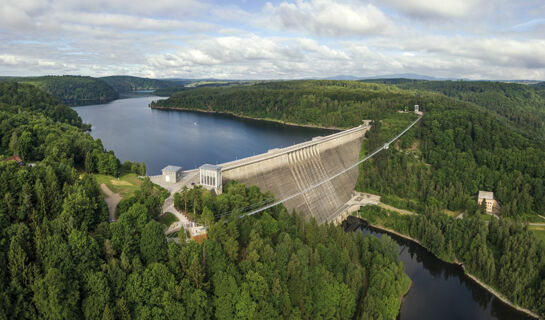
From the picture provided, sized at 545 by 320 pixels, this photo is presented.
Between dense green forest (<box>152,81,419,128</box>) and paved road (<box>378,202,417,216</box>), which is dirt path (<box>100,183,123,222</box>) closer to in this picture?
paved road (<box>378,202,417,216</box>)

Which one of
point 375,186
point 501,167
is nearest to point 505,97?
point 501,167

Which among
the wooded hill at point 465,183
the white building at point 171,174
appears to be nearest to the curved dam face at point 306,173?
the white building at point 171,174

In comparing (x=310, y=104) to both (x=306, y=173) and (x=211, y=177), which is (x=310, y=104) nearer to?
(x=306, y=173)

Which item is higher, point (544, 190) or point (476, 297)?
point (544, 190)

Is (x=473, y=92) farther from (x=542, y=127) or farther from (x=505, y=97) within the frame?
(x=542, y=127)

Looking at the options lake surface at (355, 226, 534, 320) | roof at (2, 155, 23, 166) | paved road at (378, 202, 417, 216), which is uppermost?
Answer: roof at (2, 155, 23, 166)

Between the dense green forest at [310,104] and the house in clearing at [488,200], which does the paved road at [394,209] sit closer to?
the house in clearing at [488,200]

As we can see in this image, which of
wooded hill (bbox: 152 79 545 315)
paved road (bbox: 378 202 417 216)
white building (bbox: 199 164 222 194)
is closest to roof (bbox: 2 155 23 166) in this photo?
white building (bbox: 199 164 222 194)
